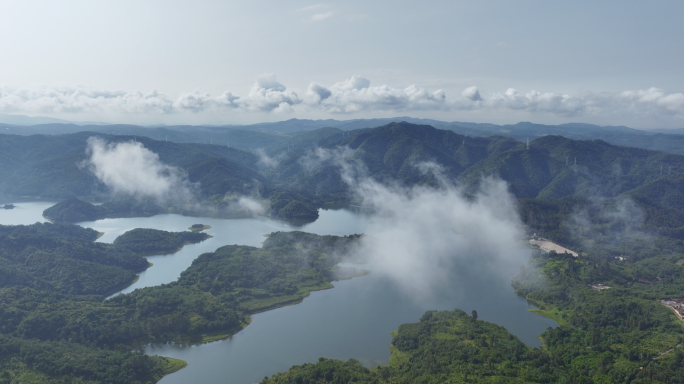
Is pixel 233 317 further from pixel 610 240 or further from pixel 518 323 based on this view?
pixel 610 240

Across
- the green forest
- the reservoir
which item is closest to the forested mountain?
the green forest

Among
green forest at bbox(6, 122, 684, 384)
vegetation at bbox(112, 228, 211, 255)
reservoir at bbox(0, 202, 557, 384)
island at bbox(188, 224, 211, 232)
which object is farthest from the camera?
island at bbox(188, 224, 211, 232)

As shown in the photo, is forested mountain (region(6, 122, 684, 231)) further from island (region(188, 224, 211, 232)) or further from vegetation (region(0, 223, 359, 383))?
vegetation (region(0, 223, 359, 383))

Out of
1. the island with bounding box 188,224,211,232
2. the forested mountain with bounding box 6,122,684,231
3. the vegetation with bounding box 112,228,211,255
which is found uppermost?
the forested mountain with bounding box 6,122,684,231

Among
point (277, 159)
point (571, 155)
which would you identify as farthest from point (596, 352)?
point (277, 159)

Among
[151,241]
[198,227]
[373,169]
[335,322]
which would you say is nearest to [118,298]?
[335,322]

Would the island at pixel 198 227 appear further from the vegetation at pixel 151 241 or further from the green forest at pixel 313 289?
the vegetation at pixel 151 241

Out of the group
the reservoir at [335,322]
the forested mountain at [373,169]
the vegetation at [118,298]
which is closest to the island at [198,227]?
the vegetation at [118,298]

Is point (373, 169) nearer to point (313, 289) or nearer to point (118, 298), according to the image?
point (313, 289)

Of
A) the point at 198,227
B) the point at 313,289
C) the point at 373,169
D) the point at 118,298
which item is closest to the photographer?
the point at 118,298
